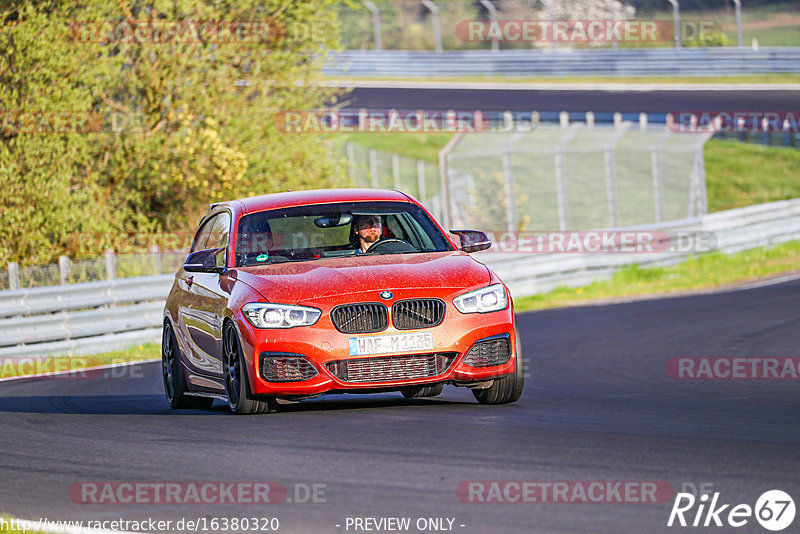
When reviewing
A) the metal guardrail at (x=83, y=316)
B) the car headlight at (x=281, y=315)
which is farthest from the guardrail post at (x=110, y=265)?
the car headlight at (x=281, y=315)

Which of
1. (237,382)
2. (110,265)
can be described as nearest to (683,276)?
(110,265)

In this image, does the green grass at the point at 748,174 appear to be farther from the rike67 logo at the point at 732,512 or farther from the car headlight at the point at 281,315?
the rike67 logo at the point at 732,512

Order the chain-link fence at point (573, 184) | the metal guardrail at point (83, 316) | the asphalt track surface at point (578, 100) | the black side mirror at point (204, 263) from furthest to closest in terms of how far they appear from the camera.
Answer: the asphalt track surface at point (578, 100), the chain-link fence at point (573, 184), the metal guardrail at point (83, 316), the black side mirror at point (204, 263)

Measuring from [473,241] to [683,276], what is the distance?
15414 mm

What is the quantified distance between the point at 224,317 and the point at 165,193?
625 inches

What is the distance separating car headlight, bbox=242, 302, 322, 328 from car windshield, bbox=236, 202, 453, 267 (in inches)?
36.0

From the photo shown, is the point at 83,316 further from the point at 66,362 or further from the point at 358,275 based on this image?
the point at 358,275

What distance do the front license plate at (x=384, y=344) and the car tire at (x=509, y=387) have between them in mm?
806

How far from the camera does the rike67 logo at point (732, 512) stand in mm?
5449

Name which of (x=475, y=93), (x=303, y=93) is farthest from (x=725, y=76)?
(x=303, y=93)

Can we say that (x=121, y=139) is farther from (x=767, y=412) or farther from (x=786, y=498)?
(x=786, y=498)

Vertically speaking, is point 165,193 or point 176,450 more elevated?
point 176,450

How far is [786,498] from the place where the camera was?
18.9 feet

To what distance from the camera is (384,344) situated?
882 cm
